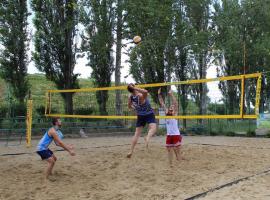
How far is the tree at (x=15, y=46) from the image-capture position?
1861 cm

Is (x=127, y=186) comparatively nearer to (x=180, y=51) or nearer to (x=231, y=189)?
(x=231, y=189)

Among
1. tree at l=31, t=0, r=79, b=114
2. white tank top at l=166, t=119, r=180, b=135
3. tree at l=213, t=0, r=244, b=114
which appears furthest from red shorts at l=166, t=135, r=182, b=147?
tree at l=213, t=0, r=244, b=114

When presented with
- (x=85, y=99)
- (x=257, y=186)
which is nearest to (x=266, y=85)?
(x=85, y=99)

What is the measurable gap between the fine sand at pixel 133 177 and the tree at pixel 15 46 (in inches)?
404

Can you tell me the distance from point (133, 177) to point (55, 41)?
13914mm

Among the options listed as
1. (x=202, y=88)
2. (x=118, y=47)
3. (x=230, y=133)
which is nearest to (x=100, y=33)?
(x=118, y=47)

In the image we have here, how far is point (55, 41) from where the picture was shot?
781 inches

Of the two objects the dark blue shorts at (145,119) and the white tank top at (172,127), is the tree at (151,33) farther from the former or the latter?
the dark blue shorts at (145,119)

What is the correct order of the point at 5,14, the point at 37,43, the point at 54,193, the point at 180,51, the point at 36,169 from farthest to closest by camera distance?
the point at 180,51 → the point at 37,43 → the point at 5,14 → the point at 36,169 → the point at 54,193

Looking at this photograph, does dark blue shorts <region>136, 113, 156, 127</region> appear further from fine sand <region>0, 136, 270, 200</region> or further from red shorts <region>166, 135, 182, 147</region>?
fine sand <region>0, 136, 270, 200</region>

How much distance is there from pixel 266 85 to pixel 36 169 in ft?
65.9

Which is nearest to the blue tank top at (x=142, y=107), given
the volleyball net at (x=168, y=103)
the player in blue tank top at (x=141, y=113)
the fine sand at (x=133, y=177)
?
the player in blue tank top at (x=141, y=113)

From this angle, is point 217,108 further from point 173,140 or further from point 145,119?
point 145,119

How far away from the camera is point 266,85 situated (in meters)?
25.1
